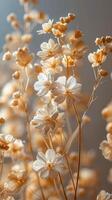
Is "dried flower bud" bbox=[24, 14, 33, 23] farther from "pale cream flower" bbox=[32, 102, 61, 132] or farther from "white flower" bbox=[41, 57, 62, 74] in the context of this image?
"pale cream flower" bbox=[32, 102, 61, 132]

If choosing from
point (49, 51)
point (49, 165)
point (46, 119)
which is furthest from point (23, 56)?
point (49, 165)

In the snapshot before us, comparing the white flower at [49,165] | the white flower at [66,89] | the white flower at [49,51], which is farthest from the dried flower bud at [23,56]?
the white flower at [49,165]

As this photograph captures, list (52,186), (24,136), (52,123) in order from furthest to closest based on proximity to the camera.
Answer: (24,136) < (52,186) < (52,123)

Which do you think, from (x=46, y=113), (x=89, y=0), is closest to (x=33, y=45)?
(x=89, y=0)

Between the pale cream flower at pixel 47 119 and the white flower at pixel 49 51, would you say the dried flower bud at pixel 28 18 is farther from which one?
the pale cream flower at pixel 47 119

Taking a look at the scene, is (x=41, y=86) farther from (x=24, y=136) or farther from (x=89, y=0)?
(x=89, y=0)

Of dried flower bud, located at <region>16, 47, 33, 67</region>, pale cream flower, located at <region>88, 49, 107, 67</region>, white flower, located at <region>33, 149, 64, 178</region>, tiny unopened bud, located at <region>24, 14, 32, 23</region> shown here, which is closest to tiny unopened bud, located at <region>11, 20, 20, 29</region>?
tiny unopened bud, located at <region>24, 14, 32, 23</region>

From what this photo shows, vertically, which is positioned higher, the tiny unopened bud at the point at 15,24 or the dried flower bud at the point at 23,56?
the tiny unopened bud at the point at 15,24
